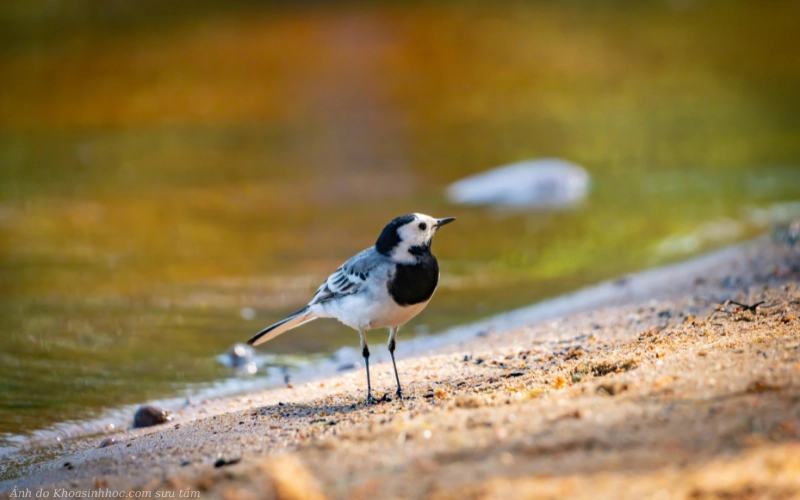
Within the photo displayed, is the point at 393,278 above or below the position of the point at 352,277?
below

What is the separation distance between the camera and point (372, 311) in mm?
5305

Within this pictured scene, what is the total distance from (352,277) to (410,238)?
461mm

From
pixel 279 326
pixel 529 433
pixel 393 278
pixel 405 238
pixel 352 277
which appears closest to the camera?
pixel 529 433

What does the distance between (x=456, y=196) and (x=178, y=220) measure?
478 centimetres

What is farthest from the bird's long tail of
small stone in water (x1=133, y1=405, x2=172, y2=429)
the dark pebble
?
the dark pebble

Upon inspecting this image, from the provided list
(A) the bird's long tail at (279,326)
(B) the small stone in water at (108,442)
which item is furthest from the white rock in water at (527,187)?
(B) the small stone in water at (108,442)

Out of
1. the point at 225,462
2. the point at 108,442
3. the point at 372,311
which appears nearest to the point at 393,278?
the point at 372,311

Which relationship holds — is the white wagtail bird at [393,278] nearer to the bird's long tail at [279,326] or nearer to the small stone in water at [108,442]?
the bird's long tail at [279,326]

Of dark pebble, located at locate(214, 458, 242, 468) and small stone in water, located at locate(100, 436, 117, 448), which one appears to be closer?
dark pebble, located at locate(214, 458, 242, 468)

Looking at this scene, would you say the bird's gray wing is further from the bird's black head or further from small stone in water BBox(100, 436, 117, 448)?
small stone in water BBox(100, 436, 117, 448)

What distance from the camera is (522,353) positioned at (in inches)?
247

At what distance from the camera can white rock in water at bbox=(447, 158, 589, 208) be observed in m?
15.3

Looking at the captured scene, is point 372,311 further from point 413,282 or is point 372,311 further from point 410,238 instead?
point 410,238

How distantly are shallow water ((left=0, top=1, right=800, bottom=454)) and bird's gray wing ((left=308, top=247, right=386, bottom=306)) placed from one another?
1857 millimetres
